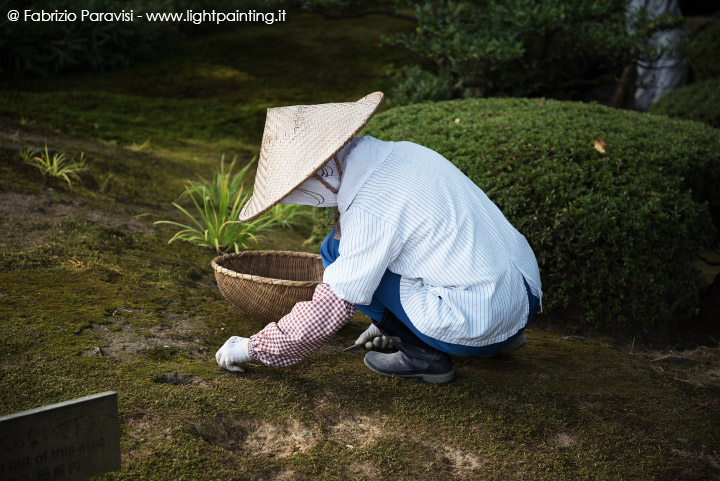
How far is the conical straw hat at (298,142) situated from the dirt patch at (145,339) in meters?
0.70

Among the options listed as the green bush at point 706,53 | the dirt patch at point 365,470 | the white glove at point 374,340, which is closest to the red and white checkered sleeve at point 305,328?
the dirt patch at point 365,470

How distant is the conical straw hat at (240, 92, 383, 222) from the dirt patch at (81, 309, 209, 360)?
70 cm

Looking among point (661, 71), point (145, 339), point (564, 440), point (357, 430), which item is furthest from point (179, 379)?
point (661, 71)

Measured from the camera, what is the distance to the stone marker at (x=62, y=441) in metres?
1.30

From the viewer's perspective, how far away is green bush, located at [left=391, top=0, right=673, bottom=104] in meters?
5.22

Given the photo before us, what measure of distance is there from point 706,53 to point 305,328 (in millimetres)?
5762

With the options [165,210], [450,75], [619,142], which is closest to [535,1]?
[450,75]

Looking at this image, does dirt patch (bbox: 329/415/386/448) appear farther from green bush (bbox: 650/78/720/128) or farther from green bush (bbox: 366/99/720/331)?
green bush (bbox: 650/78/720/128)

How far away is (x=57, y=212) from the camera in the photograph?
3738 millimetres

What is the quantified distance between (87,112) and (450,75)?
3.80 metres

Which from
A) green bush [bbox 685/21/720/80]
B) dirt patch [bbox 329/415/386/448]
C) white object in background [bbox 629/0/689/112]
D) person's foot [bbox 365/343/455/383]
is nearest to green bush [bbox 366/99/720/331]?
person's foot [bbox 365/343/455/383]

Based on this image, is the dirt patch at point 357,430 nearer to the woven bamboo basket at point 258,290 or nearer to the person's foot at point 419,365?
the person's foot at point 419,365

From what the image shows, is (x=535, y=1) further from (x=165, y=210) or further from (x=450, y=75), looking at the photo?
(x=165, y=210)

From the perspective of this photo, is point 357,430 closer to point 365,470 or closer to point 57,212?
point 365,470
